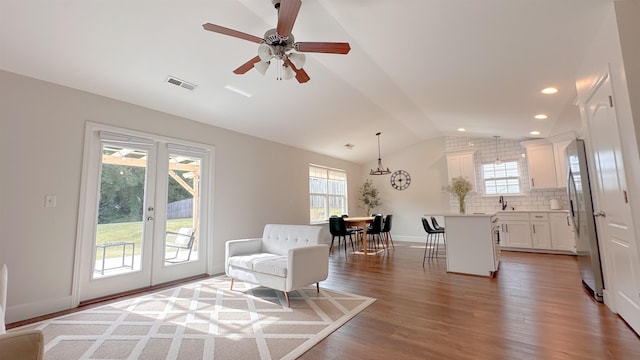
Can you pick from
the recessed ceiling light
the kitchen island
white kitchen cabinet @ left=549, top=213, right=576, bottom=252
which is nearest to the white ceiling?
the recessed ceiling light

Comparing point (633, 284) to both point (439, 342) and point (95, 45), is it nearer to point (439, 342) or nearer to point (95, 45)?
point (439, 342)

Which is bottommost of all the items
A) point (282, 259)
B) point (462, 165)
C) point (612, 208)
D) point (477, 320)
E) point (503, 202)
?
point (477, 320)

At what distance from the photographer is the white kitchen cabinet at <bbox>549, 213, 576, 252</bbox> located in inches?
209

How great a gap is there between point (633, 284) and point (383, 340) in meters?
2.06

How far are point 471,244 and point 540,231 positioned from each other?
8.98 ft

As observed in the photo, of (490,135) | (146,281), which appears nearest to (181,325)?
(146,281)

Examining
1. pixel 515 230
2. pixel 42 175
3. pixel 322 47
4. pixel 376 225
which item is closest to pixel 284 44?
pixel 322 47

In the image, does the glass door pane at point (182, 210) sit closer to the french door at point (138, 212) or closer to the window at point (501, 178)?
the french door at point (138, 212)

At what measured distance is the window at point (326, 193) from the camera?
690 cm

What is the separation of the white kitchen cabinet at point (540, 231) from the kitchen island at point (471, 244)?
2.36m

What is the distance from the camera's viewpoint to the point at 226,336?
2270 mm

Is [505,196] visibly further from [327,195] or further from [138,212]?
[138,212]

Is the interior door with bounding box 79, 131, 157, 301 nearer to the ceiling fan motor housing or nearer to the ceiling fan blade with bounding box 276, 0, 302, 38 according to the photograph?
the ceiling fan motor housing

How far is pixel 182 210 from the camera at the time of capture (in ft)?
13.5
